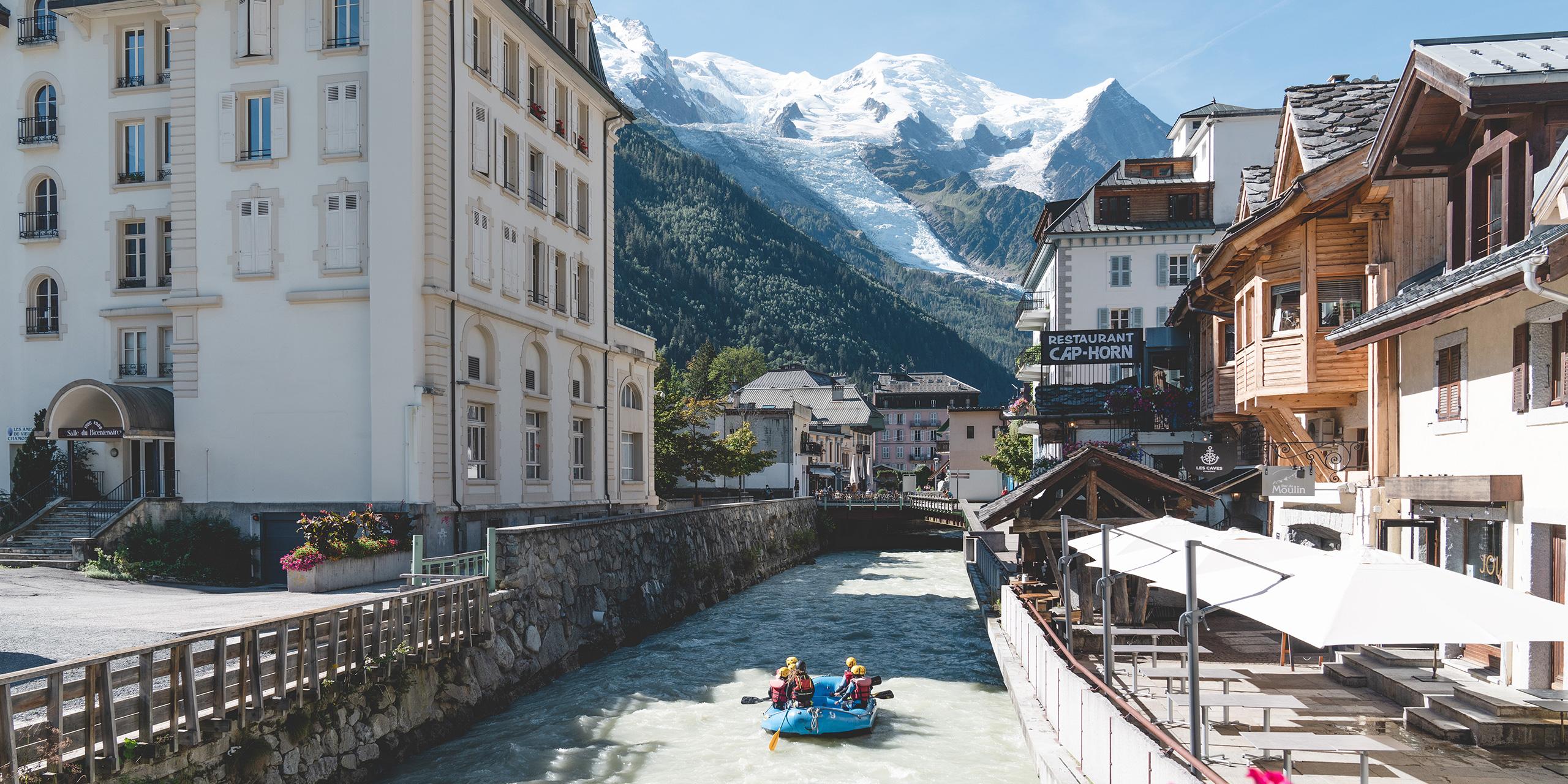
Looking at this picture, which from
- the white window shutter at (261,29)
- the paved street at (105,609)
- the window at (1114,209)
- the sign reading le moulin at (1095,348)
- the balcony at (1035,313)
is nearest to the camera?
the paved street at (105,609)

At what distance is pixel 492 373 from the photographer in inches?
1323

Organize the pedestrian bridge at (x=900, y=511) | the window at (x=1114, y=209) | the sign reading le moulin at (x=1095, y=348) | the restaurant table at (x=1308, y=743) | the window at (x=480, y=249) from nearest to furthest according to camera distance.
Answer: the restaurant table at (x=1308, y=743) < the window at (x=480, y=249) < the sign reading le moulin at (x=1095, y=348) < the window at (x=1114, y=209) < the pedestrian bridge at (x=900, y=511)

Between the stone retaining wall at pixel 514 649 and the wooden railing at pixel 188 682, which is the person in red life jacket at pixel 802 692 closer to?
the stone retaining wall at pixel 514 649

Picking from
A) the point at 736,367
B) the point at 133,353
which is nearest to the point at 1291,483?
the point at 133,353

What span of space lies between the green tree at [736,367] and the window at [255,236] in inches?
5185

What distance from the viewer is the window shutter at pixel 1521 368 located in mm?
Result: 14648

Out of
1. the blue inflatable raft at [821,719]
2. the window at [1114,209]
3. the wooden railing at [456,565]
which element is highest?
the window at [1114,209]

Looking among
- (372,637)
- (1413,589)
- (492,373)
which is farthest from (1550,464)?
(492,373)

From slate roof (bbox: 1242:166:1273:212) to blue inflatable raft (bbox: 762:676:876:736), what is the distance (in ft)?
53.8

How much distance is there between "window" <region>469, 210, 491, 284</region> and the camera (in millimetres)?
32344

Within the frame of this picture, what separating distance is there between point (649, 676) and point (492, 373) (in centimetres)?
1184

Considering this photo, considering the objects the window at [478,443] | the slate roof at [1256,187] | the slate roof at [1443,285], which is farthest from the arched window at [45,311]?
the slate roof at [1443,285]

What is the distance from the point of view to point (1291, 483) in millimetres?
22344

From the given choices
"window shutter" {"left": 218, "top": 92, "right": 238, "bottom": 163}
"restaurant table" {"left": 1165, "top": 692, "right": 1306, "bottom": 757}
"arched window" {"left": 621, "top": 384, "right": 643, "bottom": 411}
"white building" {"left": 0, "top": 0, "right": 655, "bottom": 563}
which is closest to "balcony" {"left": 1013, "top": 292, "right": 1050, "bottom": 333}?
"arched window" {"left": 621, "top": 384, "right": 643, "bottom": 411}
